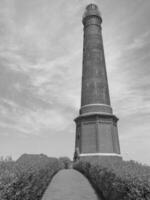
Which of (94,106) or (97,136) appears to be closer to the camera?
(97,136)

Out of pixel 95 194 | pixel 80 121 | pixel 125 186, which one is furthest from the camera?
pixel 80 121

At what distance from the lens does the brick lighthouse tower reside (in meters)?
22.6

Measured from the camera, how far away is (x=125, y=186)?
18.3 ft

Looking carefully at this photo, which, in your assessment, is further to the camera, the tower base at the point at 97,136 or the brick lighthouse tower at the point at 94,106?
the brick lighthouse tower at the point at 94,106

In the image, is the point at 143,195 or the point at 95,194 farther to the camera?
the point at 95,194

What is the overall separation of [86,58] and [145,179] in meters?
24.2

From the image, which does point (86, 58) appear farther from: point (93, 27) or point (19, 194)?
point (19, 194)

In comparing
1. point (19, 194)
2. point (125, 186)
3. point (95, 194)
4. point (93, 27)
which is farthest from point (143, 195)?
point (93, 27)

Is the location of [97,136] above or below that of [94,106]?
below

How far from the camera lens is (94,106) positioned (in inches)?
952

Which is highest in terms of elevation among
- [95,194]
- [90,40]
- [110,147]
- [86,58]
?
[90,40]

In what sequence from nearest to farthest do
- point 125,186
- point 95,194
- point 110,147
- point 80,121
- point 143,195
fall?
1. point 143,195
2. point 125,186
3. point 95,194
4. point 110,147
5. point 80,121

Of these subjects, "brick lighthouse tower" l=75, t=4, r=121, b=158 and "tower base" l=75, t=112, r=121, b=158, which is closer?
"tower base" l=75, t=112, r=121, b=158

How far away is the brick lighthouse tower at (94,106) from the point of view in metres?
22.6
